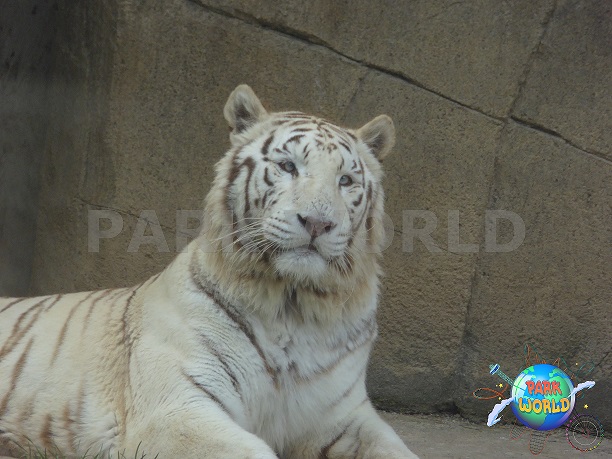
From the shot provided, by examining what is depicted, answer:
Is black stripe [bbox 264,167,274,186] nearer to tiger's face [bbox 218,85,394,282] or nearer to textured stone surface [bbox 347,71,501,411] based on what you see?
tiger's face [bbox 218,85,394,282]

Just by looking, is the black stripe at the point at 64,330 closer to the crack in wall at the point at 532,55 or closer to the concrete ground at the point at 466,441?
the concrete ground at the point at 466,441

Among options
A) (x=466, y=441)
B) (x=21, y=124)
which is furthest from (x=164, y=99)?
(x=466, y=441)

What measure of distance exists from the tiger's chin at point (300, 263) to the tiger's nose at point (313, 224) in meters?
0.06

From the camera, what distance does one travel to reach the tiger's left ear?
3141 millimetres

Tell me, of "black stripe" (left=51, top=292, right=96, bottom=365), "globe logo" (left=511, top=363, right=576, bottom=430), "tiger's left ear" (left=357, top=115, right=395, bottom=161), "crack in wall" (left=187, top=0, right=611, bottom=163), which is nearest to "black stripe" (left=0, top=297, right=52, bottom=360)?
"black stripe" (left=51, top=292, right=96, bottom=365)

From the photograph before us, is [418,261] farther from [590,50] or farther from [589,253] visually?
[590,50]

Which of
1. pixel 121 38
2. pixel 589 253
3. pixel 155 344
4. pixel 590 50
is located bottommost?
pixel 155 344

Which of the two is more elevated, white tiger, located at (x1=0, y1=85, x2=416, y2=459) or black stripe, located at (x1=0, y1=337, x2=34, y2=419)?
white tiger, located at (x1=0, y1=85, x2=416, y2=459)

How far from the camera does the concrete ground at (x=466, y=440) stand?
3611 mm

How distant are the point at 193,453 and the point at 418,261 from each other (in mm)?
1891

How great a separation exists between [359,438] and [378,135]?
109 centimetres

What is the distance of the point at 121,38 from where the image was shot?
12.9 feet

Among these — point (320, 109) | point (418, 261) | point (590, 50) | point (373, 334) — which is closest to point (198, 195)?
point (320, 109)

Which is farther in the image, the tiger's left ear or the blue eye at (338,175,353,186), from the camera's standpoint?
the tiger's left ear
